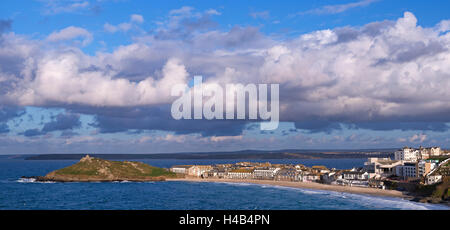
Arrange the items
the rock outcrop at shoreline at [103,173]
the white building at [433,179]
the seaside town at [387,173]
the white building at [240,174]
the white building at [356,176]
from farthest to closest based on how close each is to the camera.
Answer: the white building at [240,174]
the rock outcrop at shoreline at [103,173]
the white building at [356,176]
the seaside town at [387,173]
the white building at [433,179]

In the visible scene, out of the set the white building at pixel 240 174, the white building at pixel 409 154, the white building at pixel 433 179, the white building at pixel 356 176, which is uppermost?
the white building at pixel 409 154

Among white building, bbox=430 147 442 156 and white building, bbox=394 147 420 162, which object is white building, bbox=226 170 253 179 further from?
white building, bbox=430 147 442 156

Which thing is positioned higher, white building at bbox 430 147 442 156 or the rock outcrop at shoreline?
white building at bbox 430 147 442 156

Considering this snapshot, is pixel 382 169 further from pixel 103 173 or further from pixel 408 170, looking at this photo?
pixel 103 173

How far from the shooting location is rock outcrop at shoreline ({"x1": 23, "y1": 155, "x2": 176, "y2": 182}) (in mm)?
175500

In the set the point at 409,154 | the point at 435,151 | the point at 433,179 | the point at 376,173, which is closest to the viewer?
the point at 433,179

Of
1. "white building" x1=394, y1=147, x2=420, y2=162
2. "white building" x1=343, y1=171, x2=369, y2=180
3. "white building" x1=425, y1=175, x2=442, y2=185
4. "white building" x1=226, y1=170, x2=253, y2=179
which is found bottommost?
"white building" x1=226, y1=170, x2=253, y2=179

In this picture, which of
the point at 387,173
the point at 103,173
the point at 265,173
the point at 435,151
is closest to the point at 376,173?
the point at 387,173

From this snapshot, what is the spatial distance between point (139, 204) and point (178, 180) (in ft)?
283

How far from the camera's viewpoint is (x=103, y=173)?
183250mm

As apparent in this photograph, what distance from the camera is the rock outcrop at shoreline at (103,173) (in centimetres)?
17550

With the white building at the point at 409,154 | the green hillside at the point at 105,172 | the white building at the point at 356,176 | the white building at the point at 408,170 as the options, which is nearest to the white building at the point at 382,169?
the white building at the point at 356,176

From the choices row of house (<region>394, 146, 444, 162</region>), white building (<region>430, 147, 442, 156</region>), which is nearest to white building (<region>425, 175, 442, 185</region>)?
row of house (<region>394, 146, 444, 162</region>)

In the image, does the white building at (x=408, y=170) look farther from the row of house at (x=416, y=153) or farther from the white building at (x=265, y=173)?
the white building at (x=265, y=173)
